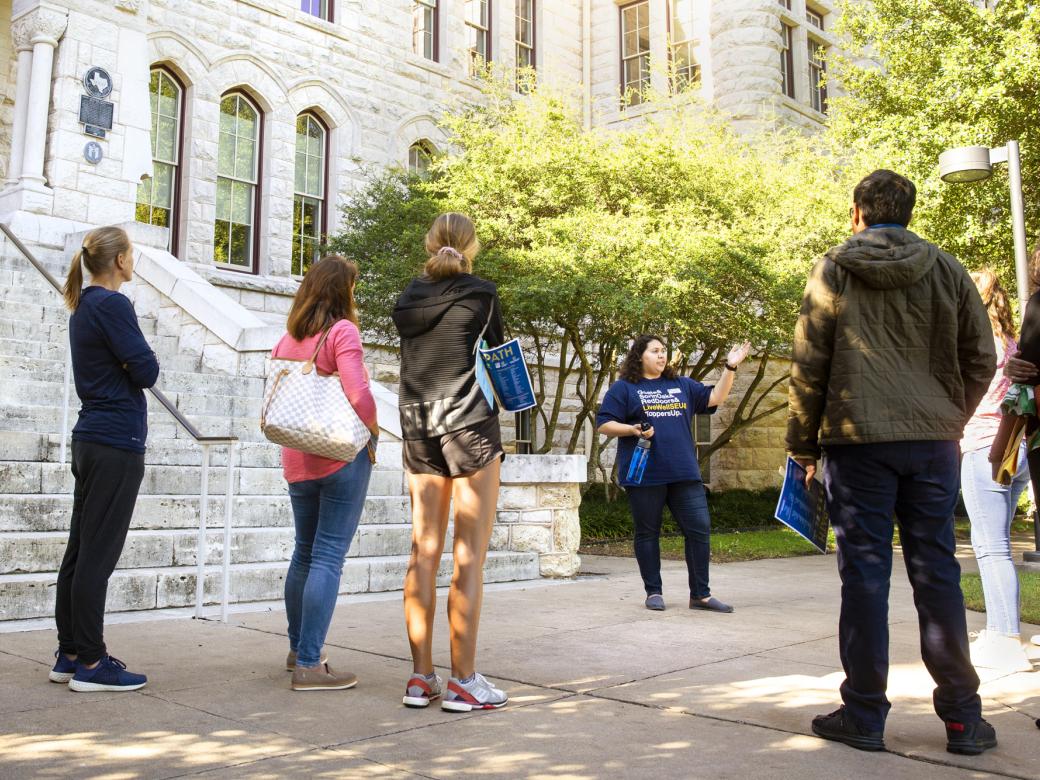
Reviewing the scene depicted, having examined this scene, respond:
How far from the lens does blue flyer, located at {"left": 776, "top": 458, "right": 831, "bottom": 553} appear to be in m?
4.08

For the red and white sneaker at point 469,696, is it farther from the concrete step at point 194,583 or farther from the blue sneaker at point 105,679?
the concrete step at point 194,583

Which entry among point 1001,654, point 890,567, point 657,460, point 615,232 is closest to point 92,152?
point 615,232

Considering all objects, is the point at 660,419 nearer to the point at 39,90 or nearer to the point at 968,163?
the point at 968,163

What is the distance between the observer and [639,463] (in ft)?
23.7

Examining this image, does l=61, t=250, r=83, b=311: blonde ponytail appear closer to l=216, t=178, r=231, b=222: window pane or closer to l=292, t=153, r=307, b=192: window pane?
l=216, t=178, r=231, b=222: window pane

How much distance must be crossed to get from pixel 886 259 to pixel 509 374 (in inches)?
60.5

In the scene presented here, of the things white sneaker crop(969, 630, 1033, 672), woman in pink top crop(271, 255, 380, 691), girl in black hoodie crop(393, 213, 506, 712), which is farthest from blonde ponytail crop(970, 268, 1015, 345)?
woman in pink top crop(271, 255, 380, 691)

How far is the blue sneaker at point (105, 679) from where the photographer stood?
14.1ft

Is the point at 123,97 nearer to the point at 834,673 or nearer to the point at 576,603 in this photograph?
the point at 576,603

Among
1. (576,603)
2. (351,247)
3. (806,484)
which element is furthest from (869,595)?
(351,247)

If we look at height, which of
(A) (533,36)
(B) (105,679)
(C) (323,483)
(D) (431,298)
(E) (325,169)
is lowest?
(B) (105,679)

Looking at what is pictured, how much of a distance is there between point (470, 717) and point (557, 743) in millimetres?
508

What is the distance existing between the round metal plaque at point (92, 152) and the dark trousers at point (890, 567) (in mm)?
12904

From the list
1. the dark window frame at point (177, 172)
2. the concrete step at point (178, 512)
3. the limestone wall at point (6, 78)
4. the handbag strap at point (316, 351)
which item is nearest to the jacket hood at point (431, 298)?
the handbag strap at point (316, 351)
